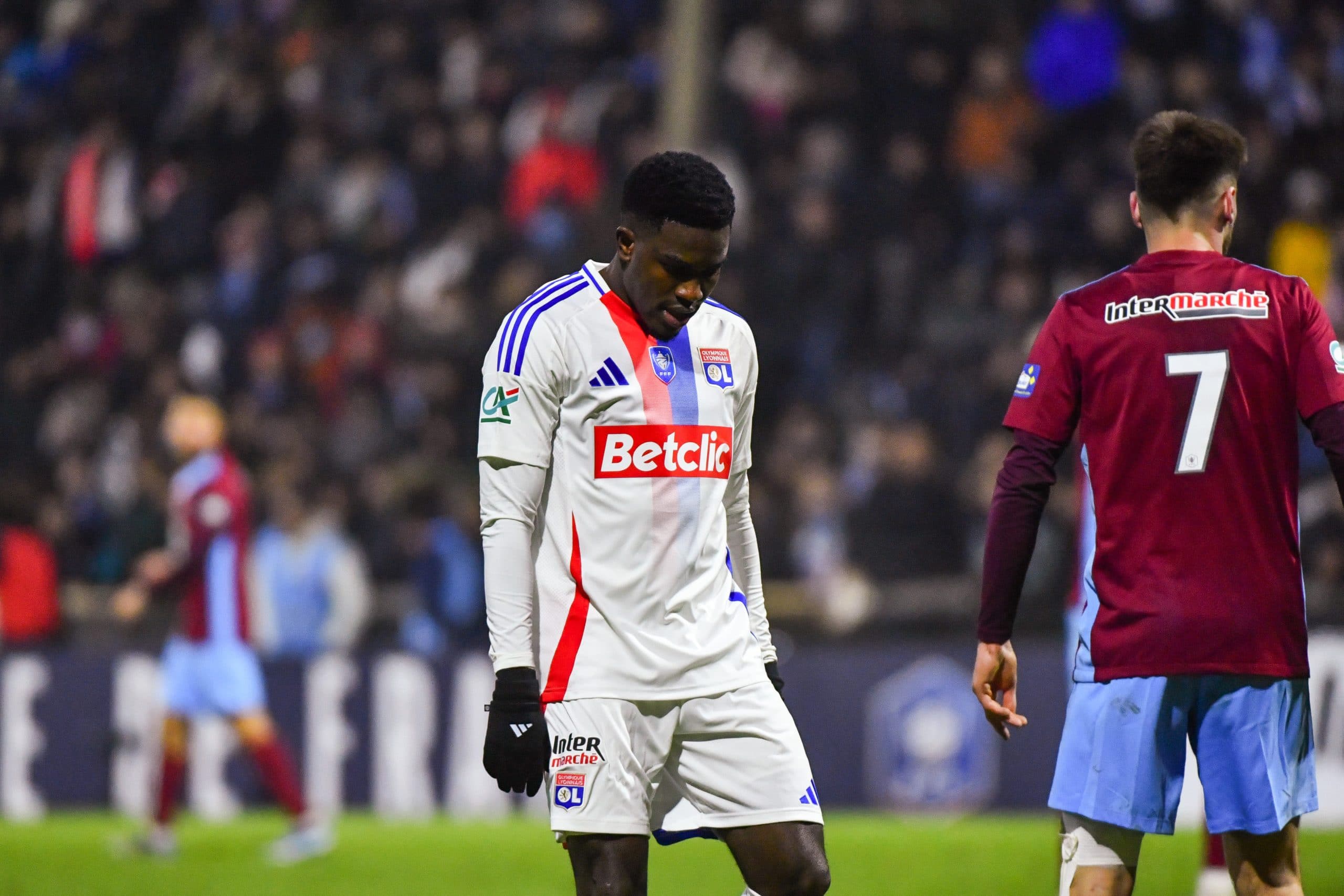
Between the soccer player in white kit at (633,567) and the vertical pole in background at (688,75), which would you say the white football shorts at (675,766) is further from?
the vertical pole in background at (688,75)

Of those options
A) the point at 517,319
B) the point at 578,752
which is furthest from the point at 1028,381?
the point at 578,752

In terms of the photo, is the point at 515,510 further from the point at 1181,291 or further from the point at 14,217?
the point at 14,217

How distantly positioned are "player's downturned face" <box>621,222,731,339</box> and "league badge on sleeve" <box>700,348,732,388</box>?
0.11 m

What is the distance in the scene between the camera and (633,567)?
4.44m

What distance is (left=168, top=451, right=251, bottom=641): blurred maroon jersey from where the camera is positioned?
1029 cm

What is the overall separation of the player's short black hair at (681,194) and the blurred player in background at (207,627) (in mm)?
6248

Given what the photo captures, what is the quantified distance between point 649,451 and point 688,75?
8827 millimetres

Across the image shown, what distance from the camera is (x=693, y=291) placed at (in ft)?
14.6

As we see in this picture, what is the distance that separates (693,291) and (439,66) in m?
A: 13.6

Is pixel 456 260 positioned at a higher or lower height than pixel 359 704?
higher

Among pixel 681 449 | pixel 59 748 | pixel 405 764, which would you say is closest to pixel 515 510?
pixel 681 449

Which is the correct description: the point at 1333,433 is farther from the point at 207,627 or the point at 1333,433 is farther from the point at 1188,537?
the point at 207,627

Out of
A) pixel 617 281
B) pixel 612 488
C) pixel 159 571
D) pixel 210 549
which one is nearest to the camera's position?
pixel 612 488

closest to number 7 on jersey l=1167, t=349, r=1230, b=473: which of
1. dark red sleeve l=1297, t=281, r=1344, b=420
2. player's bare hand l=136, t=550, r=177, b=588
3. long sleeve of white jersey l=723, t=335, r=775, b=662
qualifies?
dark red sleeve l=1297, t=281, r=1344, b=420
